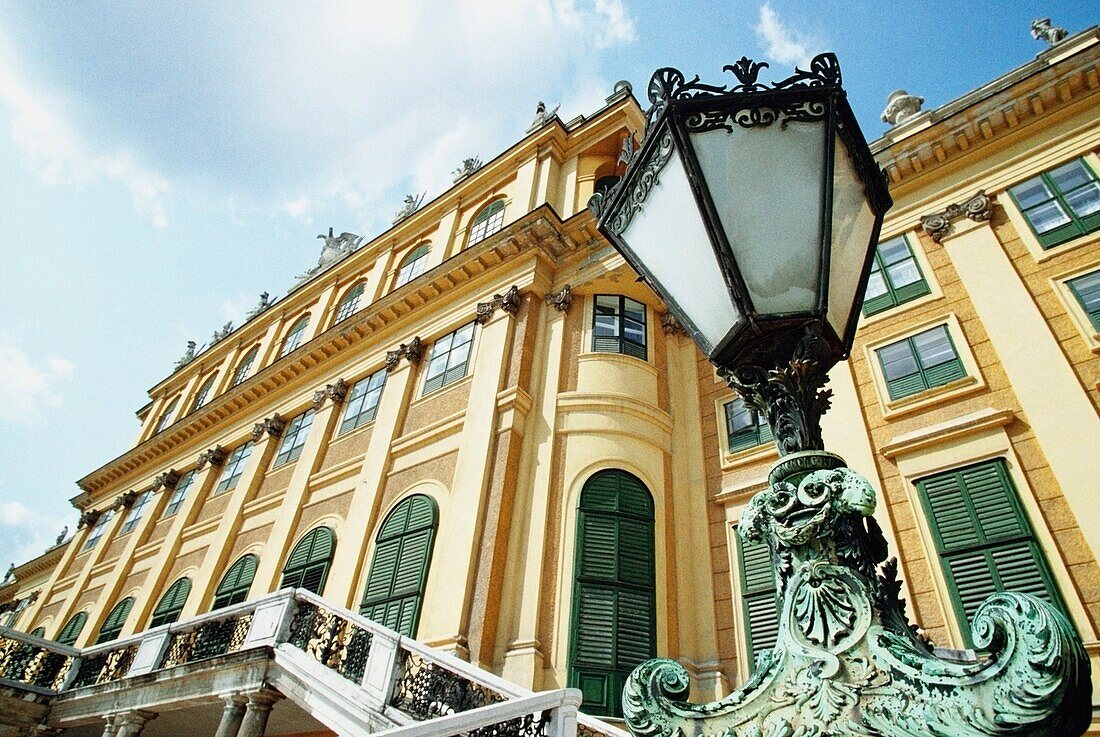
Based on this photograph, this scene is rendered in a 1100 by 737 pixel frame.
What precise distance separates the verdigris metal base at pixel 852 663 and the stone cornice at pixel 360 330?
41.0 feet

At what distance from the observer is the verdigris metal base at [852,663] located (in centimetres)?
120

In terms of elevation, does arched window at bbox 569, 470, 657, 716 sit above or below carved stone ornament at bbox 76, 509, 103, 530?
below

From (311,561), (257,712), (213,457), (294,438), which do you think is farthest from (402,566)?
(213,457)

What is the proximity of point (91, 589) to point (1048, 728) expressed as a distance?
2392 centimetres

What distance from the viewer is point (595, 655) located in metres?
8.77

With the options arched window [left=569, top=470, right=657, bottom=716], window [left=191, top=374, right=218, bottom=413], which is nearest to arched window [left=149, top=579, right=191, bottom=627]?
window [left=191, top=374, right=218, bottom=413]

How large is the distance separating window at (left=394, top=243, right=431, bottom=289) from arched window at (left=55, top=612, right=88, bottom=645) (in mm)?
12770

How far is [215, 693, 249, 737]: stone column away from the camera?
812 centimetres

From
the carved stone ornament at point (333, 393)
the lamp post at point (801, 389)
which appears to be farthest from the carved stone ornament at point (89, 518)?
the lamp post at point (801, 389)

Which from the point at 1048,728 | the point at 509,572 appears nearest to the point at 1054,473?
the point at 509,572

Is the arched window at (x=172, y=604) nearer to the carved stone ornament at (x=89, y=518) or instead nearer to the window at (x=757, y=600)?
the carved stone ornament at (x=89, y=518)

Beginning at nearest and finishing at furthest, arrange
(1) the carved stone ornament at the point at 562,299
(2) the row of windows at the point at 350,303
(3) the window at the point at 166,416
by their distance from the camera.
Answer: (1) the carved stone ornament at the point at 562,299
(2) the row of windows at the point at 350,303
(3) the window at the point at 166,416

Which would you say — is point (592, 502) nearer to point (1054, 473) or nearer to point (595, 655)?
point (595, 655)

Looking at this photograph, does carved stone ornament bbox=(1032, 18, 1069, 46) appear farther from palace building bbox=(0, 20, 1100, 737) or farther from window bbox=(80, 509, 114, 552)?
window bbox=(80, 509, 114, 552)
